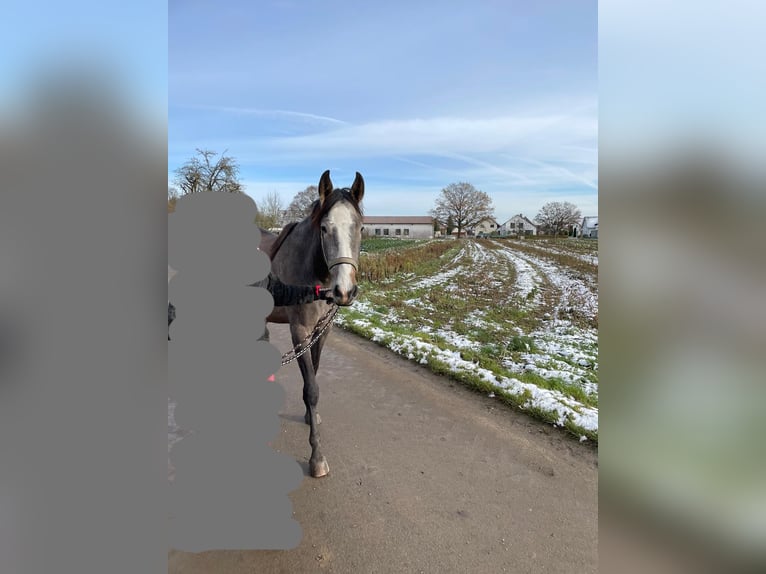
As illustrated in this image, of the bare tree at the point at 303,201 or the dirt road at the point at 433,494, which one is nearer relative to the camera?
the dirt road at the point at 433,494

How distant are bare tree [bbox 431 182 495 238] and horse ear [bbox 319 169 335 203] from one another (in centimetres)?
7373

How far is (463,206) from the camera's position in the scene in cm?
7456

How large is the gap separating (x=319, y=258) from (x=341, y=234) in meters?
0.52

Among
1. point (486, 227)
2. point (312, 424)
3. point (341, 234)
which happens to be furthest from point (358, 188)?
point (486, 227)

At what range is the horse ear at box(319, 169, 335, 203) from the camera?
2.86m

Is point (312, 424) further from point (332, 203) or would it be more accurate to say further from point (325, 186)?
point (325, 186)

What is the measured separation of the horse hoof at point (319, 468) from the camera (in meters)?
3.25
